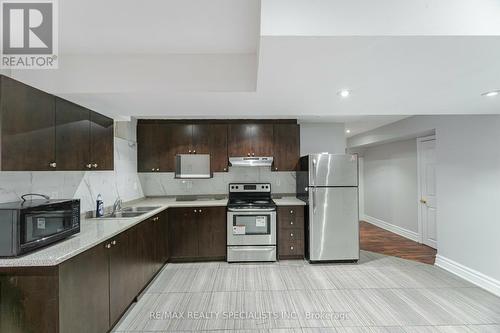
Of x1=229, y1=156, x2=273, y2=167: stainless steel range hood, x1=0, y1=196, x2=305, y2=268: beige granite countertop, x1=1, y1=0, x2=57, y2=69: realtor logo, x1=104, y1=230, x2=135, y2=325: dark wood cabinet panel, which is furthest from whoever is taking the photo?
x1=229, y1=156, x2=273, y2=167: stainless steel range hood

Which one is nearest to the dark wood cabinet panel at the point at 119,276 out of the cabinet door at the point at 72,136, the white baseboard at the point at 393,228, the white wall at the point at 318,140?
the cabinet door at the point at 72,136

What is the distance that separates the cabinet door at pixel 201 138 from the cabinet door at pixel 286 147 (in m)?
1.17

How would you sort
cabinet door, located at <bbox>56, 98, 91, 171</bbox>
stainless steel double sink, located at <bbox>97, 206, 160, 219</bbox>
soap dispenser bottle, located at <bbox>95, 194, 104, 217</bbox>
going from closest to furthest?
cabinet door, located at <bbox>56, 98, 91, 171</bbox>
soap dispenser bottle, located at <bbox>95, 194, 104, 217</bbox>
stainless steel double sink, located at <bbox>97, 206, 160, 219</bbox>

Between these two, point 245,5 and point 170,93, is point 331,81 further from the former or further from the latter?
point 170,93

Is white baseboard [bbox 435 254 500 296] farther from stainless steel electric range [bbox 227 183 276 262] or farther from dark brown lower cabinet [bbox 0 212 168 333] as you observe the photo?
dark brown lower cabinet [bbox 0 212 168 333]

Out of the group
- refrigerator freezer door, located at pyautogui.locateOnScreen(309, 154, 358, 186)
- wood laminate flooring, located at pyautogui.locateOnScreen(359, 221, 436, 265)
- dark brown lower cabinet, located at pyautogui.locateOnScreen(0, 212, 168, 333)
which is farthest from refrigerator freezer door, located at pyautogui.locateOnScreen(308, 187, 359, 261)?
dark brown lower cabinet, located at pyautogui.locateOnScreen(0, 212, 168, 333)

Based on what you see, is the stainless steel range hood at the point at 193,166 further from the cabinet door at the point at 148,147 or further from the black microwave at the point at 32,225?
the black microwave at the point at 32,225

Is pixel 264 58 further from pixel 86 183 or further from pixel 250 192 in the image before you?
pixel 250 192

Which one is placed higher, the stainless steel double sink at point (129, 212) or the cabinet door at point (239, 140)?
the cabinet door at point (239, 140)

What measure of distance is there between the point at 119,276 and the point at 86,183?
4.15 feet

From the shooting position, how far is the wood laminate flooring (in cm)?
406

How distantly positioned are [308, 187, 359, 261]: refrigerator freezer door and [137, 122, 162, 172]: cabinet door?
271cm

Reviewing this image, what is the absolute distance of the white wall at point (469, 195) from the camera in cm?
293

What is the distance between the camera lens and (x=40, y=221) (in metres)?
1.62
